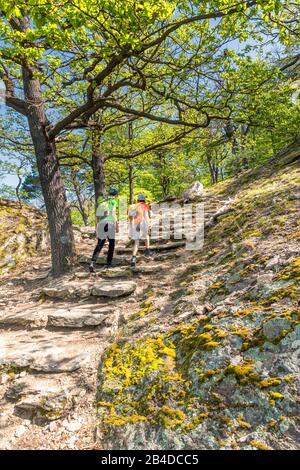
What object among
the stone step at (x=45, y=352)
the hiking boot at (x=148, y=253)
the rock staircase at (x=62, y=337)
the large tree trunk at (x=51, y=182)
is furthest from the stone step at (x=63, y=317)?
the hiking boot at (x=148, y=253)

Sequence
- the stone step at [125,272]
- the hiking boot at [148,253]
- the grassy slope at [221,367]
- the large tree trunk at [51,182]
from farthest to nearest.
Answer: the hiking boot at [148,253] < the large tree trunk at [51,182] < the stone step at [125,272] < the grassy slope at [221,367]

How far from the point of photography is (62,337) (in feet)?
19.0

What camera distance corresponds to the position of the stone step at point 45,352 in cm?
481

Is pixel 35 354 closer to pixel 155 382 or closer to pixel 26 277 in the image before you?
pixel 155 382

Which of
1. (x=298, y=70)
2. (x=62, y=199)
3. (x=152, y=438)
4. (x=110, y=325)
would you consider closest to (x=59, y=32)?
(x=62, y=199)

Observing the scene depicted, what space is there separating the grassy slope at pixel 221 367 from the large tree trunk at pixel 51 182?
454 centimetres

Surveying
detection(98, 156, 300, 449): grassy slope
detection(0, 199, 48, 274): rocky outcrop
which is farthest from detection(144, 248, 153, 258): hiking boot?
detection(0, 199, 48, 274): rocky outcrop

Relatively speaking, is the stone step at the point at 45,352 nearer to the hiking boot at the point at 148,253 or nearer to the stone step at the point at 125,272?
the stone step at the point at 125,272

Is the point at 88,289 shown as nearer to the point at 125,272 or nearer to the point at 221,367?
the point at 125,272

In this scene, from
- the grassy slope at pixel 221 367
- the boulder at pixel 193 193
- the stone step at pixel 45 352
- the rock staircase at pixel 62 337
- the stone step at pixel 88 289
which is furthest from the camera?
the boulder at pixel 193 193

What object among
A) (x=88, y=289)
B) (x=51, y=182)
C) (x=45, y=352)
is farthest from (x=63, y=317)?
(x=51, y=182)

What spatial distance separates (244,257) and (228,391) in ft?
9.09

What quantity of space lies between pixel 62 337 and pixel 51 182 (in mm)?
5140

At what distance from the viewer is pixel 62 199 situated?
30.7ft
